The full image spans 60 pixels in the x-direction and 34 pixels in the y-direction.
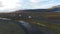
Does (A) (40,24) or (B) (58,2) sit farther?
(B) (58,2)

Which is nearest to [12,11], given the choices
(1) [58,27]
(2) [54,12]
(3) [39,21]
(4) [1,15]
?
(4) [1,15]

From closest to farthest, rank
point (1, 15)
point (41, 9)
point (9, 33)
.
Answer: point (9, 33), point (1, 15), point (41, 9)

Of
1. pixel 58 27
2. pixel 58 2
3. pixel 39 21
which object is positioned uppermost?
pixel 58 2

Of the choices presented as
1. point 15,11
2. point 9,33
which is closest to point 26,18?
point 15,11

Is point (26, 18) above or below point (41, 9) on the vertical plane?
below

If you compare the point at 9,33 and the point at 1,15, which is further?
the point at 1,15

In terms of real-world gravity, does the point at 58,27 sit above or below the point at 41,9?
below

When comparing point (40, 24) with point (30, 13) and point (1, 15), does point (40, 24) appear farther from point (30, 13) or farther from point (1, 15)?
point (1, 15)

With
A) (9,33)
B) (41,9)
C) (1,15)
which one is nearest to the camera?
(9,33)

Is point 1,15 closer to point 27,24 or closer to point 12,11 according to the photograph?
point 12,11
